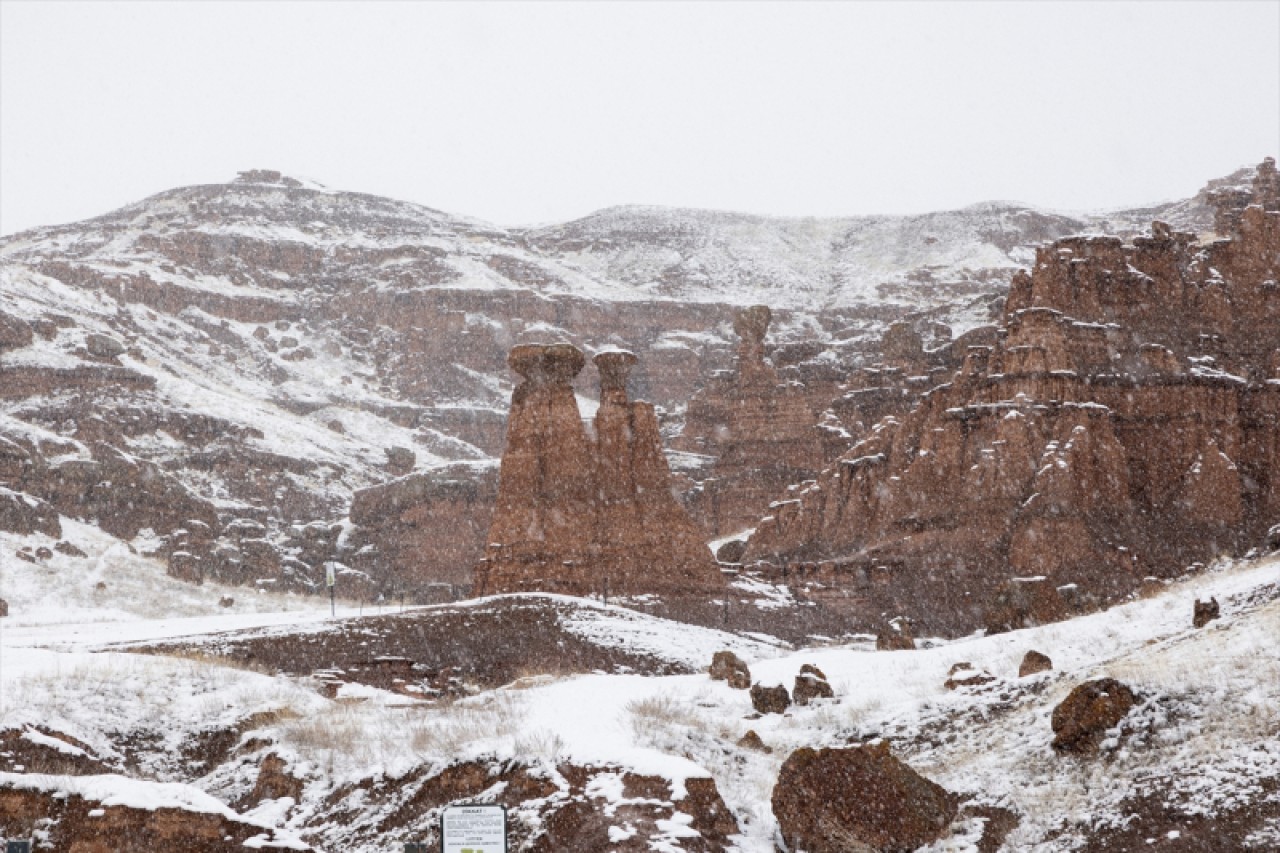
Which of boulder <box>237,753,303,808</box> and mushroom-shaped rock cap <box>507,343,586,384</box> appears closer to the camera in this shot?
boulder <box>237,753,303,808</box>

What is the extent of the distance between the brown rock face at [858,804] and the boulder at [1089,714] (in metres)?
1.65

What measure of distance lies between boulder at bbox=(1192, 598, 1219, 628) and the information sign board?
12179 millimetres

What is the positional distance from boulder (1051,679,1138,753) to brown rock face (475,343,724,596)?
3013 cm

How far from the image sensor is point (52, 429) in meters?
87.3

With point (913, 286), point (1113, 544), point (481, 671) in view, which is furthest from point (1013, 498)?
point (913, 286)

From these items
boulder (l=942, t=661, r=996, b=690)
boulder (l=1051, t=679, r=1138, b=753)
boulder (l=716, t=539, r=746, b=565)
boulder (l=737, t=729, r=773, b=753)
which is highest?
boulder (l=1051, t=679, r=1138, b=753)

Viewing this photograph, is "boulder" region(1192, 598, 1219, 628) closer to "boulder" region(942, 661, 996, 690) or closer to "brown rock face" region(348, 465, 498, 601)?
"boulder" region(942, 661, 996, 690)

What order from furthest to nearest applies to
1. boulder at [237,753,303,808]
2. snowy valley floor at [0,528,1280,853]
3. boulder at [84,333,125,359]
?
boulder at [84,333,125,359] < boulder at [237,753,303,808] < snowy valley floor at [0,528,1280,853]

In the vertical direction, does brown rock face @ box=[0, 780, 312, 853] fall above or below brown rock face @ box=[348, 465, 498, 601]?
above

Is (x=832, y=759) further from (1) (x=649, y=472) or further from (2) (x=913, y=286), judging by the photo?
(2) (x=913, y=286)

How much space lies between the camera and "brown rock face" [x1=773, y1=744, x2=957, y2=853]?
1466 cm

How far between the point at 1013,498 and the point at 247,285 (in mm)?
117553

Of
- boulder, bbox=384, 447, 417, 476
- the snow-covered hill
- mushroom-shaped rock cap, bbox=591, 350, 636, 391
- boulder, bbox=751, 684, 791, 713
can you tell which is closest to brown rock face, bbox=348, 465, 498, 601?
the snow-covered hill

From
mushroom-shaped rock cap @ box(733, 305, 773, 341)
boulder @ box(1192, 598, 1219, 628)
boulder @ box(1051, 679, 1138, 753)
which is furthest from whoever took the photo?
mushroom-shaped rock cap @ box(733, 305, 773, 341)
